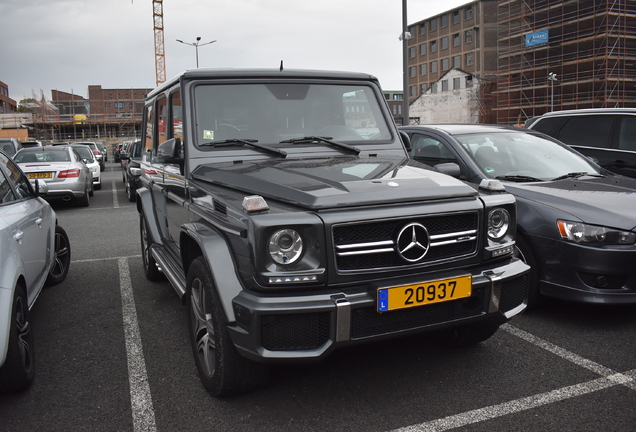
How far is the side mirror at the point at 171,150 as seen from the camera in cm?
392

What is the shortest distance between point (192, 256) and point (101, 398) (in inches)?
40.3

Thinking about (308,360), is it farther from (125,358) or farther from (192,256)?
(125,358)

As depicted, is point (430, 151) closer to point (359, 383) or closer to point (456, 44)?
point (359, 383)

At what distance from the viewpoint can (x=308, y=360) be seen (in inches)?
110

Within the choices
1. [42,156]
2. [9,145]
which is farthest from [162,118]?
[9,145]

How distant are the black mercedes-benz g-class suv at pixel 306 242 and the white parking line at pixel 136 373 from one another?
1.24 feet

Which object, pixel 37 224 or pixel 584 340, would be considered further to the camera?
pixel 37 224

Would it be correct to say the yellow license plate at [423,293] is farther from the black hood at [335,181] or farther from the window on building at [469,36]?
the window on building at [469,36]

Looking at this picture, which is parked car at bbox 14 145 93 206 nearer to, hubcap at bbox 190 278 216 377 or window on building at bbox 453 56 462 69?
hubcap at bbox 190 278 216 377

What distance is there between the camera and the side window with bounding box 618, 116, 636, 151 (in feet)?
24.4

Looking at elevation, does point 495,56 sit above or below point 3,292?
above

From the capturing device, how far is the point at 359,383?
348cm

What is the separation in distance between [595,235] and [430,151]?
2362 millimetres

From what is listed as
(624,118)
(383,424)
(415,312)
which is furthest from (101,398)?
(624,118)
